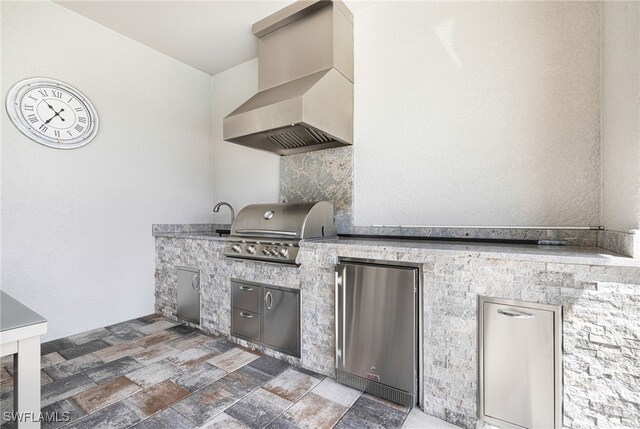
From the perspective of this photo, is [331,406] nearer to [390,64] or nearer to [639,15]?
[639,15]

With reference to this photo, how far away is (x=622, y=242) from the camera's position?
1370mm

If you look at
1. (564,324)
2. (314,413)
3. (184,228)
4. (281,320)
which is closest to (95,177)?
(184,228)

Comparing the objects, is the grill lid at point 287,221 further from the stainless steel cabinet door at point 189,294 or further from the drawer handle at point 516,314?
the drawer handle at point 516,314

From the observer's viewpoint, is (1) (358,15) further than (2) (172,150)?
No

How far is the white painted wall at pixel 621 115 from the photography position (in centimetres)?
137

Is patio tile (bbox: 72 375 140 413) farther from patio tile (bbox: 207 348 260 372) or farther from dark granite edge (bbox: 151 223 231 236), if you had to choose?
dark granite edge (bbox: 151 223 231 236)

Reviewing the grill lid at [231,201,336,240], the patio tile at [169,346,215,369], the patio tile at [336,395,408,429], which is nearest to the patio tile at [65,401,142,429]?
the patio tile at [169,346,215,369]

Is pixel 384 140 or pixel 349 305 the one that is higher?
pixel 384 140

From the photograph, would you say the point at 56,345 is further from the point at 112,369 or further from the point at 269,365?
the point at 269,365

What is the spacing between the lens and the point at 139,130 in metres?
3.28

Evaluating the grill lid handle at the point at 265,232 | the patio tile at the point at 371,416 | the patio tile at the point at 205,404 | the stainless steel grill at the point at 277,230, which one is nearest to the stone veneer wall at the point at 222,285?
the stainless steel grill at the point at 277,230

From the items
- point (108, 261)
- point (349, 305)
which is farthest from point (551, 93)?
point (108, 261)

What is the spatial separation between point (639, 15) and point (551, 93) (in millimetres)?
654

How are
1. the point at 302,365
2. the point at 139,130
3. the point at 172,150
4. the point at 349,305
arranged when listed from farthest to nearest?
the point at 172,150 < the point at 139,130 < the point at 302,365 < the point at 349,305
